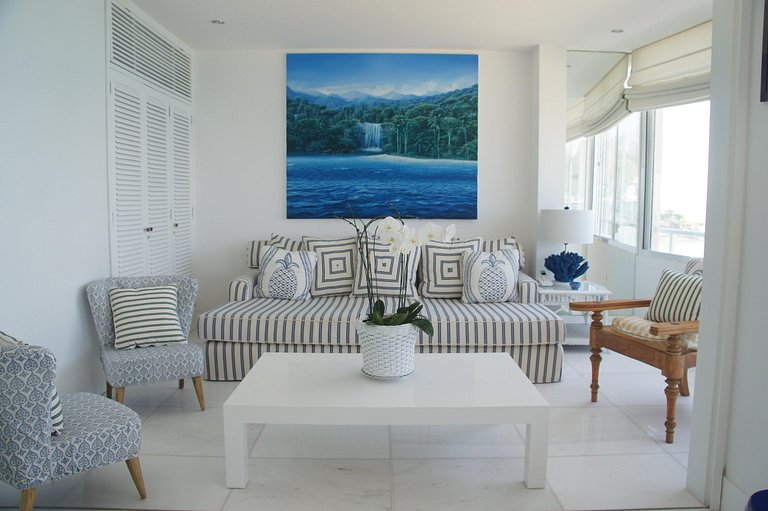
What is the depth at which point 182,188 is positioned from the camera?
4.99m

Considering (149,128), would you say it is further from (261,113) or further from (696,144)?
(696,144)

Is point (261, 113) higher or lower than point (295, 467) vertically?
higher

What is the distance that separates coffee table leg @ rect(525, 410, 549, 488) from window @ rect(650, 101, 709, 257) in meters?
2.84

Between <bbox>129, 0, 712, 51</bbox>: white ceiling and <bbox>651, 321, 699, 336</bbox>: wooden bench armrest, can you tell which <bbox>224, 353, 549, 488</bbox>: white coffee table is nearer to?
<bbox>651, 321, 699, 336</bbox>: wooden bench armrest

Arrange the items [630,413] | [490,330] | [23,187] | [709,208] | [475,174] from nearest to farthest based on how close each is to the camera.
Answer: [709,208] < [23,187] < [630,413] < [490,330] < [475,174]

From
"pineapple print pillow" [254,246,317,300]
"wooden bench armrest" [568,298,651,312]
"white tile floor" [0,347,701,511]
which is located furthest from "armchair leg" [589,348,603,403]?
"pineapple print pillow" [254,246,317,300]

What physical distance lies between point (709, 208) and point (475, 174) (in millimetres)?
2863

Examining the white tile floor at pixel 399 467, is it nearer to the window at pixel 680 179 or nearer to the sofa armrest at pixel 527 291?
the sofa armrest at pixel 527 291

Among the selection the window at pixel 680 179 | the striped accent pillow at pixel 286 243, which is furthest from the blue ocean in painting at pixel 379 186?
the window at pixel 680 179

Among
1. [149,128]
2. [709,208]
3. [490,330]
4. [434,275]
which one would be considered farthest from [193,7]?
[709,208]

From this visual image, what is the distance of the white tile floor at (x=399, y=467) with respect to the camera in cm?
249

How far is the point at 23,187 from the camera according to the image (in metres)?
2.95

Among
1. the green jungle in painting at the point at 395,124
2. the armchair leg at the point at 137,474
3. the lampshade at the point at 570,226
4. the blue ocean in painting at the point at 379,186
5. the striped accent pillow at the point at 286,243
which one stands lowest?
the armchair leg at the point at 137,474

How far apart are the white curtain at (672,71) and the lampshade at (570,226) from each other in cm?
110
